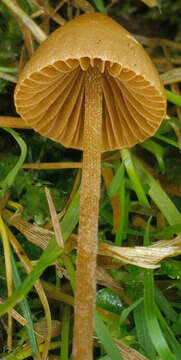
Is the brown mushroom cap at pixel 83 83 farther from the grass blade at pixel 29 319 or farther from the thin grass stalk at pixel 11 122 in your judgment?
the grass blade at pixel 29 319

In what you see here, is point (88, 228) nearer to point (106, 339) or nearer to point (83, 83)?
point (106, 339)

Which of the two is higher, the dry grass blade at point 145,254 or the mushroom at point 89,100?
the mushroom at point 89,100

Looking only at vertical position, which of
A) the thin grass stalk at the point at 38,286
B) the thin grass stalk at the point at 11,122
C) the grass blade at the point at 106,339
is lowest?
the grass blade at the point at 106,339

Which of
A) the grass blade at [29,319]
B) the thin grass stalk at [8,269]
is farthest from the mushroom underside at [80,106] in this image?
the grass blade at [29,319]

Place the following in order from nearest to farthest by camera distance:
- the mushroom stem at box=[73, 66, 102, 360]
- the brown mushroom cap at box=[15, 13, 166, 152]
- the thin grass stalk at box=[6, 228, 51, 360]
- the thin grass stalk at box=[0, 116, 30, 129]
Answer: the brown mushroom cap at box=[15, 13, 166, 152]
the mushroom stem at box=[73, 66, 102, 360]
the thin grass stalk at box=[6, 228, 51, 360]
the thin grass stalk at box=[0, 116, 30, 129]

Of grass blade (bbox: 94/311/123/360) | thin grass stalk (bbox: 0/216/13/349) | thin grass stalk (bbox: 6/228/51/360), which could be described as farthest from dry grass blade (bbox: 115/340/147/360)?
thin grass stalk (bbox: 0/216/13/349)

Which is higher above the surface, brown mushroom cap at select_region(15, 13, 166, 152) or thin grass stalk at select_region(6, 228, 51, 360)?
brown mushroom cap at select_region(15, 13, 166, 152)

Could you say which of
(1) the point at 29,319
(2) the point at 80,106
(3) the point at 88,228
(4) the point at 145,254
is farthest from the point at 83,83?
Result: (1) the point at 29,319

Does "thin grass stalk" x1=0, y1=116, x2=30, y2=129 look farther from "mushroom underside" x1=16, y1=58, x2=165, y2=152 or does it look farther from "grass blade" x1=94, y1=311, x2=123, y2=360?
"grass blade" x1=94, y1=311, x2=123, y2=360

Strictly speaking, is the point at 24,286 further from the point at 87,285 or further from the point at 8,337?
the point at 8,337
